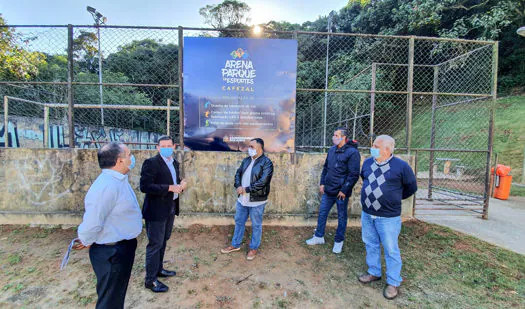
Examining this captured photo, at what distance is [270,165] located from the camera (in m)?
3.47

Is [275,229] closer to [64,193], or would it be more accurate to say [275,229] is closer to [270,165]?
[270,165]

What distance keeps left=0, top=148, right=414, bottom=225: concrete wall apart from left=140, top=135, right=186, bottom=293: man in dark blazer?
1536 mm

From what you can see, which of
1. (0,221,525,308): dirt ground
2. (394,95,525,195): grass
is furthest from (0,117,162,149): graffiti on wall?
(394,95,525,195): grass

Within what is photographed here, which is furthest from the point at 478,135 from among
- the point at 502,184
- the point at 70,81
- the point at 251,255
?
the point at 70,81

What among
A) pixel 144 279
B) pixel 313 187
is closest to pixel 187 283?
pixel 144 279

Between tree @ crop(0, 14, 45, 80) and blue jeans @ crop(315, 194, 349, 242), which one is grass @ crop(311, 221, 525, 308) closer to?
blue jeans @ crop(315, 194, 349, 242)

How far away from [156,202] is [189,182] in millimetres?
1663

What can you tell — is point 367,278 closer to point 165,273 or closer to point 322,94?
point 165,273

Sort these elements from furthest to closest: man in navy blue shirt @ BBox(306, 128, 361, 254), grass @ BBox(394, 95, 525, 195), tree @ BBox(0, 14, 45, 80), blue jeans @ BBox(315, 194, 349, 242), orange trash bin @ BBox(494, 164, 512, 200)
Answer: grass @ BBox(394, 95, 525, 195), orange trash bin @ BBox(494, 164, 512, 200), tree @ BBox(0, 14, 45, 80), blue jeans @ BBox(315, 194, 349, 242), man in navy blue shirt @ BBox(306, 128, 361, 254)

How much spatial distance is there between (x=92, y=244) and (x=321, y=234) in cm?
306

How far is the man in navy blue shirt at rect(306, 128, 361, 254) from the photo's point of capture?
11.7 feet

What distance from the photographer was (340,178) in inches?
144

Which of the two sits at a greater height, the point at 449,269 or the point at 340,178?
the point at 340,178

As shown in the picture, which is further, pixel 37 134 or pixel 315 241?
pixel 37 134
